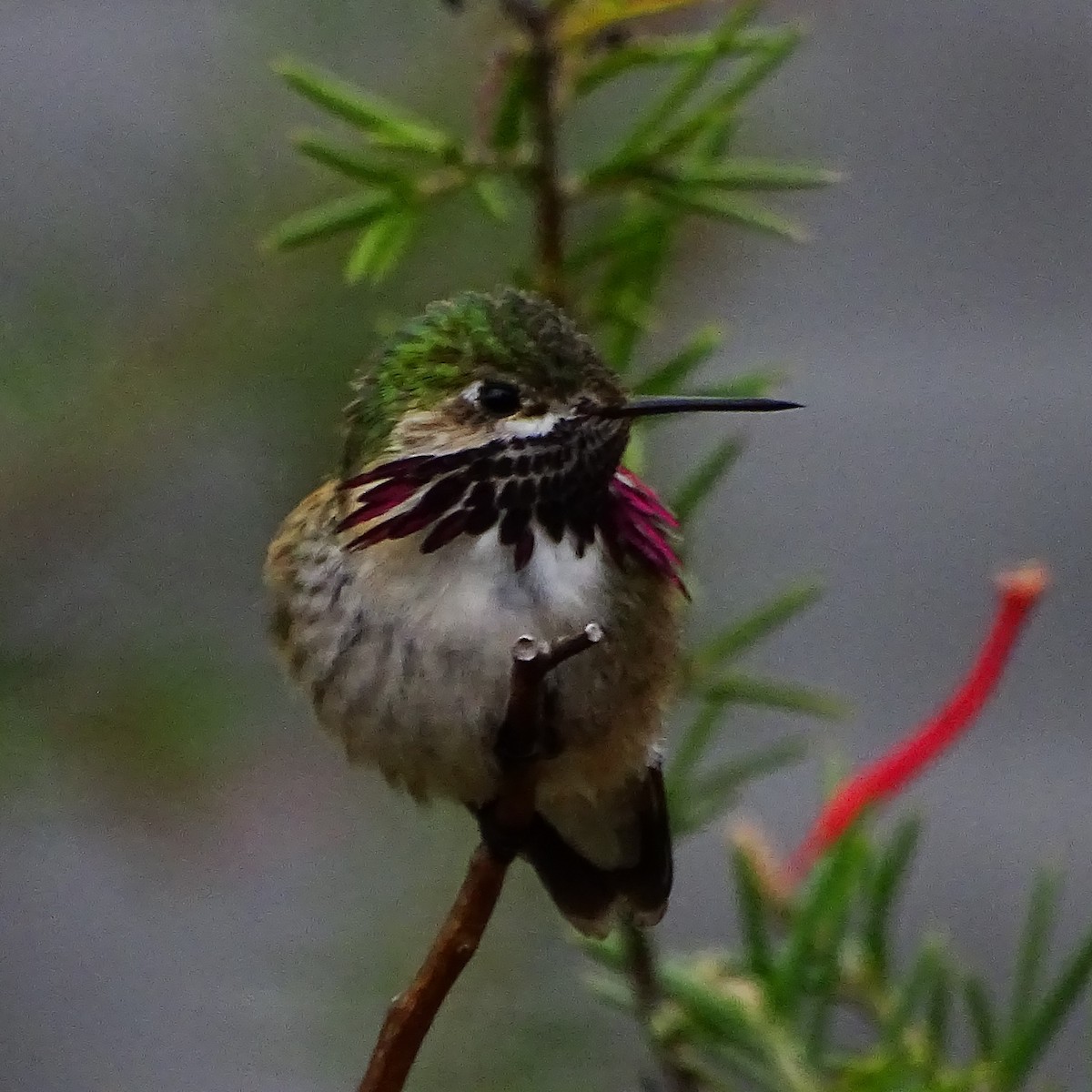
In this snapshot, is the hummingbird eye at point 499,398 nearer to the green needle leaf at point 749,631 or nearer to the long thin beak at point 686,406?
the long thin beak at point 686,406

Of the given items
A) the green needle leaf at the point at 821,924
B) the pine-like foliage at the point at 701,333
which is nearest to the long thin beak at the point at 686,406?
the pine-like foliage at the point at 701,333

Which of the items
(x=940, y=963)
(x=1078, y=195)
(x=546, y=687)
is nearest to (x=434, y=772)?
(x=546, y=687)

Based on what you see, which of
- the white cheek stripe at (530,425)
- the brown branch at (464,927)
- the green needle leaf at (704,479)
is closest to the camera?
the brown branch at (464,927)

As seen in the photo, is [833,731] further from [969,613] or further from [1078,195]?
[1078,195]

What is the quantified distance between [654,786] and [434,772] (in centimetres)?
13

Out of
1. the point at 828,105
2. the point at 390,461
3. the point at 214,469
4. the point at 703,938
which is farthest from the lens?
the point at 703,938

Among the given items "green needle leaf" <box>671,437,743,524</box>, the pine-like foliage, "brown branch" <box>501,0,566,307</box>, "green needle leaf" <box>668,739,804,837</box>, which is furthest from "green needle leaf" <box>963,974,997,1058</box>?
"brown branch" <box>501,0,566,307</box>

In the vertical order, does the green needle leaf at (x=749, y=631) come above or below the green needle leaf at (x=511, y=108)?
below

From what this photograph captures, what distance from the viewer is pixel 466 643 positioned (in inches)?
24.0

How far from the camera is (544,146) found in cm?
64

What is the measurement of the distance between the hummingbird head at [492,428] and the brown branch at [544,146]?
8 cm

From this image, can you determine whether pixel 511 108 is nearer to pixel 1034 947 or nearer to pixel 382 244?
pixel 382 244

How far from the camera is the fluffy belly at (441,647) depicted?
604 mm

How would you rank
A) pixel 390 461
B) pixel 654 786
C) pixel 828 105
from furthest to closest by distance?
pixel 828 105 < pixel 654 786 < pixel 390 461
